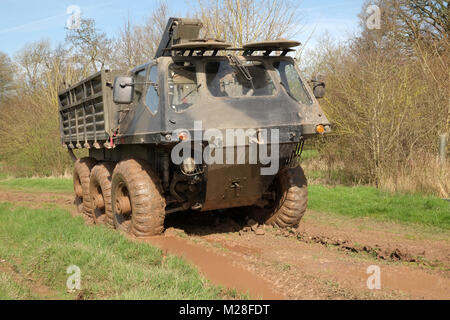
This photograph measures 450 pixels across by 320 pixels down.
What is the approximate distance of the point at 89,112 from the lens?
8094mm

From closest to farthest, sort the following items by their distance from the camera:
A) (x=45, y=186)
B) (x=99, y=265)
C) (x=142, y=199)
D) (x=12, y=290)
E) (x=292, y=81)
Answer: (x=12, y=290), (x=99, y=265), (x=142, y=199), (x=292, y=81), (x=45, y=186)

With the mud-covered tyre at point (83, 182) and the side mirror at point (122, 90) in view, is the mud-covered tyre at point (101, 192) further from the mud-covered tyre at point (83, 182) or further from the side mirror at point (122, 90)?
the side mirror at point (122, 90)

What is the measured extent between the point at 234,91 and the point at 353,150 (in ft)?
20.5

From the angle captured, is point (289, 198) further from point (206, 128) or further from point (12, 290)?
point (12, 290)

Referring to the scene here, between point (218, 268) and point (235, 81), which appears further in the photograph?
point (235, 81)

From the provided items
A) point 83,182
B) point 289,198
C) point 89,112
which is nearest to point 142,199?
point 289,198

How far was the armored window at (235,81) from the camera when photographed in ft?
19.4

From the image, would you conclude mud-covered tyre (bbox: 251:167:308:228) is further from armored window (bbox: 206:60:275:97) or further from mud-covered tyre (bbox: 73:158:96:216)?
mud-covered tyre (bbox: 73:158:96:216)

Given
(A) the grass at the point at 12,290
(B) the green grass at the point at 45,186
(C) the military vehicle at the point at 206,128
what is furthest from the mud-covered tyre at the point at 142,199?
(B) the green grass at the point at 45,186

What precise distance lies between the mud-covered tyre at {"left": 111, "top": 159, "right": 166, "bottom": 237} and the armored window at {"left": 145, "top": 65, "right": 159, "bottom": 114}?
87cm

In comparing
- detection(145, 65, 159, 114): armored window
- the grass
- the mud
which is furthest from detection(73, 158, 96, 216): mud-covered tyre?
the grass

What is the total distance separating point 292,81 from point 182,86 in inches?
62.1

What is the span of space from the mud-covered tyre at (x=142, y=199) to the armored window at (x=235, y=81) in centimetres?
144

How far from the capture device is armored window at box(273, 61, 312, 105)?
623 centimetres
